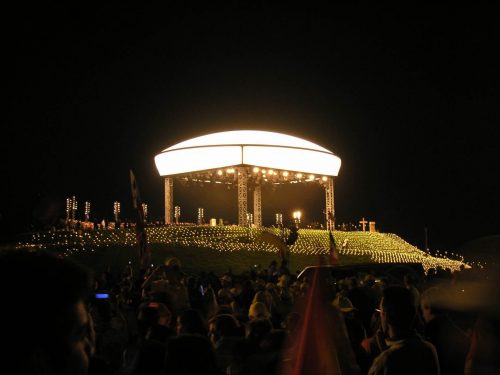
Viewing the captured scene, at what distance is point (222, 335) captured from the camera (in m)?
4.96

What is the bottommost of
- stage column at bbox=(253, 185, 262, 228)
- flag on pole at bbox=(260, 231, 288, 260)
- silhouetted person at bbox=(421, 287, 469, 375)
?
silhouetted person at bbox=(421, 287, 469, 375)

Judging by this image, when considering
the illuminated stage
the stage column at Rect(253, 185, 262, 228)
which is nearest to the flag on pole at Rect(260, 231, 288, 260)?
the illuminated stage

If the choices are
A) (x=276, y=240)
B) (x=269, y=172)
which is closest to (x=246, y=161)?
(x=269, y=172)

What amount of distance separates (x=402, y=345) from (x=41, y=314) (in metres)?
2.79

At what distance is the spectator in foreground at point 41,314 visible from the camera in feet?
4.91

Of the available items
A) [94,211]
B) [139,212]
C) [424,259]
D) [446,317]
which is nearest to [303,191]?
[424,259]

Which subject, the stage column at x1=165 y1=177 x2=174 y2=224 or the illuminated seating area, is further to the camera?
the stage column at x1=165 y1=177 x2=174 y2=224

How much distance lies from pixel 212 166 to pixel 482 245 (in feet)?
77.0

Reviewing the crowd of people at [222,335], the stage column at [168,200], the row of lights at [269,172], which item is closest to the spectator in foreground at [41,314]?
the crowd of people at [222,335]

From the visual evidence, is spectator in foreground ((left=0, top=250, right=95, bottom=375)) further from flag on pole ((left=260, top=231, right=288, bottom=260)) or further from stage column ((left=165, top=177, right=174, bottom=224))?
stage column ((left=165, top=177, right=174, bottom=224))

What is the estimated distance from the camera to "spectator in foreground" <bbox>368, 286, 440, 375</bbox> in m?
3.52

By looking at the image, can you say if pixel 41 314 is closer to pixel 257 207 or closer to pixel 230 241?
pixel 230 241

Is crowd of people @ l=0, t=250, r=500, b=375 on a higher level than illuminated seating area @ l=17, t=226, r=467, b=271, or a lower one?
lower

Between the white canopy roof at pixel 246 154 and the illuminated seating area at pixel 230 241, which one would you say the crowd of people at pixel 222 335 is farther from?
the white canopy roof at pixel 246 154
